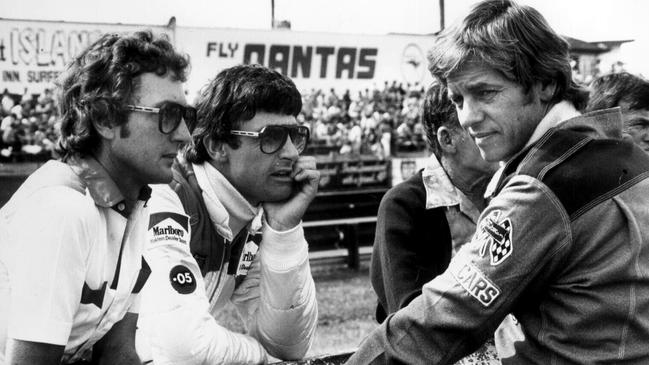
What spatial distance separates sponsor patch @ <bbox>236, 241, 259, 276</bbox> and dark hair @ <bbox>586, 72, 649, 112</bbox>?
172cm

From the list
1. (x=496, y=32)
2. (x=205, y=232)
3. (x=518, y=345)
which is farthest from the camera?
(x=205, y=232)

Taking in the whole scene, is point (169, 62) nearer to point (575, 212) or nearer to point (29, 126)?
point (575, 212)

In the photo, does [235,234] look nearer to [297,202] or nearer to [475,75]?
[297,202]

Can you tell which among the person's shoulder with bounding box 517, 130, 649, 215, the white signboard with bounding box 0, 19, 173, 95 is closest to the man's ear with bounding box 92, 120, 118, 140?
the person's shoulder with bounding box 517, 130, 649, 215

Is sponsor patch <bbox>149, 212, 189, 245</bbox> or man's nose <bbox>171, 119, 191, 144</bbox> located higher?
man's nose <bbox>171, 119, 191, 144</bbox>

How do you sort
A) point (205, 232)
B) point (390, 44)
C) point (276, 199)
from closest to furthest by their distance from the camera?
point (205, 232) → point (276, 199) → point (390, 44)

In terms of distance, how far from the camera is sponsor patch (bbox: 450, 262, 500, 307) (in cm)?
153

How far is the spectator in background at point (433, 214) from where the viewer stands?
2.58m

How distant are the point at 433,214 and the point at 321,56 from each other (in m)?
13.7

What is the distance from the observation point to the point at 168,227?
2.30 metres

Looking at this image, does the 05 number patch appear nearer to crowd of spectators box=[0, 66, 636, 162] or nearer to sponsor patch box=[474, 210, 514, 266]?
sponsor patch box=[474, 210, 514, 266]

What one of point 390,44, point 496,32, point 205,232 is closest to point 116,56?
point 205,232

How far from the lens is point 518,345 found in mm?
1622

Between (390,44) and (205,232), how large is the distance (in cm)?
1453
